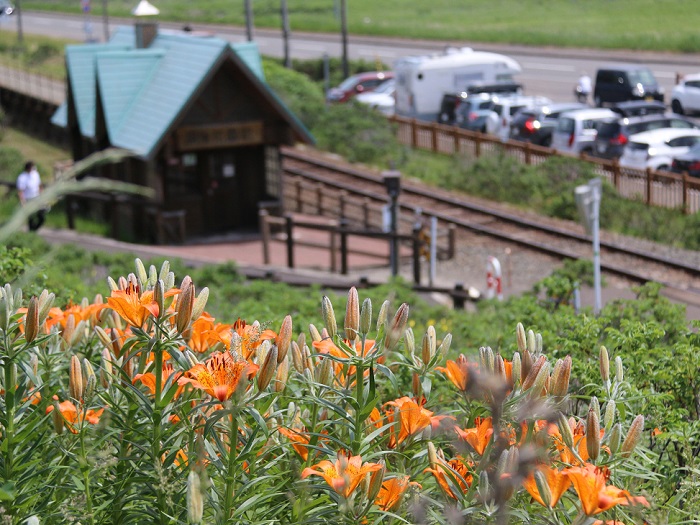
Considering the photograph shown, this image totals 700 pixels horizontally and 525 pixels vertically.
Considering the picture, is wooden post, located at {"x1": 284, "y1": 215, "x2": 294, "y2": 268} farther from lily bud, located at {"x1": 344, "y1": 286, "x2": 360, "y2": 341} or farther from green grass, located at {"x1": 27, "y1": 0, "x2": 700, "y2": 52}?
green grass, located at {"x1": 27, "y1": 0, "x2": 700, "y2": 52}

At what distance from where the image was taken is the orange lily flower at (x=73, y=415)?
14.0 feet

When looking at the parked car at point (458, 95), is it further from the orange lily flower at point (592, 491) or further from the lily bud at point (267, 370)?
the orange lily flower at point (592, 491)

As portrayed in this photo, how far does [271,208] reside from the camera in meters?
25.2

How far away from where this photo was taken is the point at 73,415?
14.6 ft

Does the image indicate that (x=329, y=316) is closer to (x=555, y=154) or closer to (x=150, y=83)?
(x=150, y=83)

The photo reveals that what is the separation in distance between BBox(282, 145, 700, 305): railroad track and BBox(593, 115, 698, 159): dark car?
5.14 m

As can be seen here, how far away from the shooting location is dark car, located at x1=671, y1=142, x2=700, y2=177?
26.5m

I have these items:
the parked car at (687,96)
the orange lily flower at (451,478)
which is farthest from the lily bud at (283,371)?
the parked car at (687,96)

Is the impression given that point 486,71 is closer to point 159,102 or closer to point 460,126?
point 460,126

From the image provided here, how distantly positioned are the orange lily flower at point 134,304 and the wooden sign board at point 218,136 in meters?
20.1

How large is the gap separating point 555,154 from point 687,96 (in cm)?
1135

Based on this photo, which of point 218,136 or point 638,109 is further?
point 638,109

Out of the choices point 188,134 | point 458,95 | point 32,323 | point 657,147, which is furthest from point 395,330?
point 458,95

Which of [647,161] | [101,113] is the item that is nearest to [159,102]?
[101,113]
